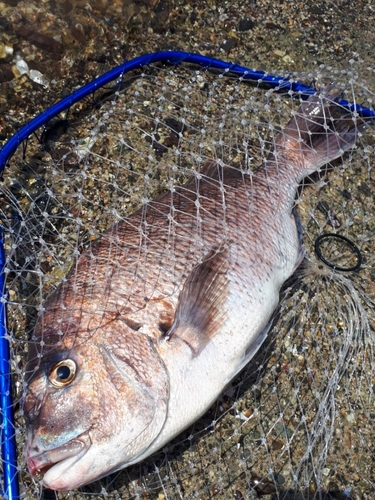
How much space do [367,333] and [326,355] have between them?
0.94 ft

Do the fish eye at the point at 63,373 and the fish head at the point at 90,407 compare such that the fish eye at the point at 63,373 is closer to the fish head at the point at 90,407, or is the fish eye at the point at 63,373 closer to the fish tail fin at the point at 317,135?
the fish head at the point at 90,407

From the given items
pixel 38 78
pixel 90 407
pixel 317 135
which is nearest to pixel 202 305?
pixel 90 407

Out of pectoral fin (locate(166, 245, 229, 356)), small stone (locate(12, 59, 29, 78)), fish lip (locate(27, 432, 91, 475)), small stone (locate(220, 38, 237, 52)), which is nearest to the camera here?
fish lip (locate(27, 432, 91, 475))

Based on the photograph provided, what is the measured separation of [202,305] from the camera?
2.38 metres

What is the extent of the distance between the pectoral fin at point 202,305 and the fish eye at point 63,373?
0.45 m

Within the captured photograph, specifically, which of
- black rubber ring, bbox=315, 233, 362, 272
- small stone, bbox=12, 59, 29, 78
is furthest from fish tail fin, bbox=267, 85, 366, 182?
small stone, bbox=12, 59, 29, 78

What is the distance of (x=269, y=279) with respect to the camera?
2.70 metres

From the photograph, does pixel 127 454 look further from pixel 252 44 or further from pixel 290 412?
pixel 252 44

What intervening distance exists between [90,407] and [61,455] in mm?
207

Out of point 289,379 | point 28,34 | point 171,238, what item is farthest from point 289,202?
point 28,34

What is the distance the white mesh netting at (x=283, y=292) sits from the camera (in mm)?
2670

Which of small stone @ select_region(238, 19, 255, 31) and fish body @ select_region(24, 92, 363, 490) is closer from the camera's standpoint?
fish body @ select_region(24, 92, 363, 490)

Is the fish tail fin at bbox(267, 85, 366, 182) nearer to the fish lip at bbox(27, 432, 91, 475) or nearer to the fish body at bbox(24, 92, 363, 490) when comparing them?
the fish body at bbox(24, 92, 363, 490)

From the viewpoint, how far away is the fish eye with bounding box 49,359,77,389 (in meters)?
2.10
